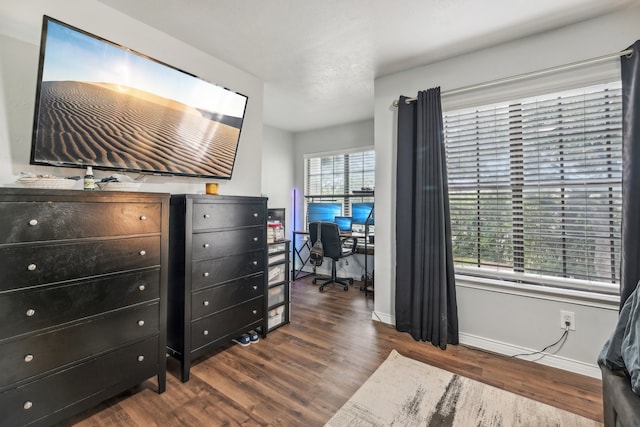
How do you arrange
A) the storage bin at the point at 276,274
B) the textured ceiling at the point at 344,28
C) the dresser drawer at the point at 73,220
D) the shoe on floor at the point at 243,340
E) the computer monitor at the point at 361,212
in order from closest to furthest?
1. the dresser drawer at the point at 73,220
2. the textured ceiling at the point at 344,28
3. the shoe on floor at the point at 243,340
4. the storage bin at the point at 276,274
5. the computer monitor at the point at 361,212

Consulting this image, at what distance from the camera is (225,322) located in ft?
7.04

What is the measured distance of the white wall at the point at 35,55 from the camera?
152cm

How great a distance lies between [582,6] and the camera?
1.84 m

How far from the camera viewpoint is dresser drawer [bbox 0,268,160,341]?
123 centimetres

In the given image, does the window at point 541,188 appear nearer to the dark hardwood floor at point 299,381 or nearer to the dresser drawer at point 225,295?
the dark hardwood floor at point 299,381

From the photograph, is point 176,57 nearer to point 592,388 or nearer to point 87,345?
point 87,345

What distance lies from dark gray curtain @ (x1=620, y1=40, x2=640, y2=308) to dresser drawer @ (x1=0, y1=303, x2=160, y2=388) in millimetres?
2879

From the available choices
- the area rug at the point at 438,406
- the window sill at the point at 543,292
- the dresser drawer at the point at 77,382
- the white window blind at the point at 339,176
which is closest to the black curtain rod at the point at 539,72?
the window sill at the point at 543,292

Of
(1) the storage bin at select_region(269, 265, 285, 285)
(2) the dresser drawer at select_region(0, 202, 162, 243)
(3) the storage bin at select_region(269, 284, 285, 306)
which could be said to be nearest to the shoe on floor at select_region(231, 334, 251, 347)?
(3) the storage bin at select_region(269, 284, 285, 306)

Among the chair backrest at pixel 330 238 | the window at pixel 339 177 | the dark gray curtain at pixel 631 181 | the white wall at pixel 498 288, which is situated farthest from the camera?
the window at pixel 339 177

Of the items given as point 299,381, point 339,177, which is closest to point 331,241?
point 339,177

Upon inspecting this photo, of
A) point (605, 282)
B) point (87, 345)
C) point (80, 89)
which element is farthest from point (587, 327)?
point (80, 89)

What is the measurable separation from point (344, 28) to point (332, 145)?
2.66m

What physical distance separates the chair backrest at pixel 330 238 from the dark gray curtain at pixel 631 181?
2633 millimetres
